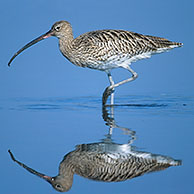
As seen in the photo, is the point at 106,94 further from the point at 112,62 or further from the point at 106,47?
the point at 106,47

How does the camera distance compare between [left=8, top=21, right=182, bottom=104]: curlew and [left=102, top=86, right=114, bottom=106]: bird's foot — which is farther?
[left=102, top=86, right=114, bottom=106]: bird's foot

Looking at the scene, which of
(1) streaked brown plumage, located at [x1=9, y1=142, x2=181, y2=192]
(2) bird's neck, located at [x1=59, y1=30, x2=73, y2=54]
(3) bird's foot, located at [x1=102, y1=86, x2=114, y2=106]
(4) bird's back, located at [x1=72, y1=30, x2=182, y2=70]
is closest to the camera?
(1) streaked brown plumage, located at [x1=9, y1=142, x2=181, y2=192]

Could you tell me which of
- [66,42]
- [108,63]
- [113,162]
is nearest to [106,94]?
[108,63]

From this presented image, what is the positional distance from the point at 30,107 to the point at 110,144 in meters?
5.13

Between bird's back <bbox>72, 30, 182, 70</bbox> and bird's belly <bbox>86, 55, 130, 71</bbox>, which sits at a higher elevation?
bird's back <bbox>72, 30, 182, 70</bbox>

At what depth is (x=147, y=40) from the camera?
43.1 feet

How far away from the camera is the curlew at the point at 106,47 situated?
12.2 meters

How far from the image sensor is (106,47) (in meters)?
12.3

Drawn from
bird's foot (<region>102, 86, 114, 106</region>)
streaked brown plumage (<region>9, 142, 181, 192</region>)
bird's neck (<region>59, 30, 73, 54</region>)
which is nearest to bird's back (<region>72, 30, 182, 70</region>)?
bird's neck (<region>59, 30, 73, 54</region>)

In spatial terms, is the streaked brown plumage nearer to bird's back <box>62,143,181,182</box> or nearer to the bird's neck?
bird's back <box>62,143,181,182</box>

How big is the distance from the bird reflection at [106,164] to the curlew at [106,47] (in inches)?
206

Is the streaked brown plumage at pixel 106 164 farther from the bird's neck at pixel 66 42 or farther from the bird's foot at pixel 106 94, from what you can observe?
the bird's neck at pixel 66 42

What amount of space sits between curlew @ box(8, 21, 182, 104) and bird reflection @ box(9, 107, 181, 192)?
5.23 metres

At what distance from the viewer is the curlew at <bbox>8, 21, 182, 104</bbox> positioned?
1224 cm
